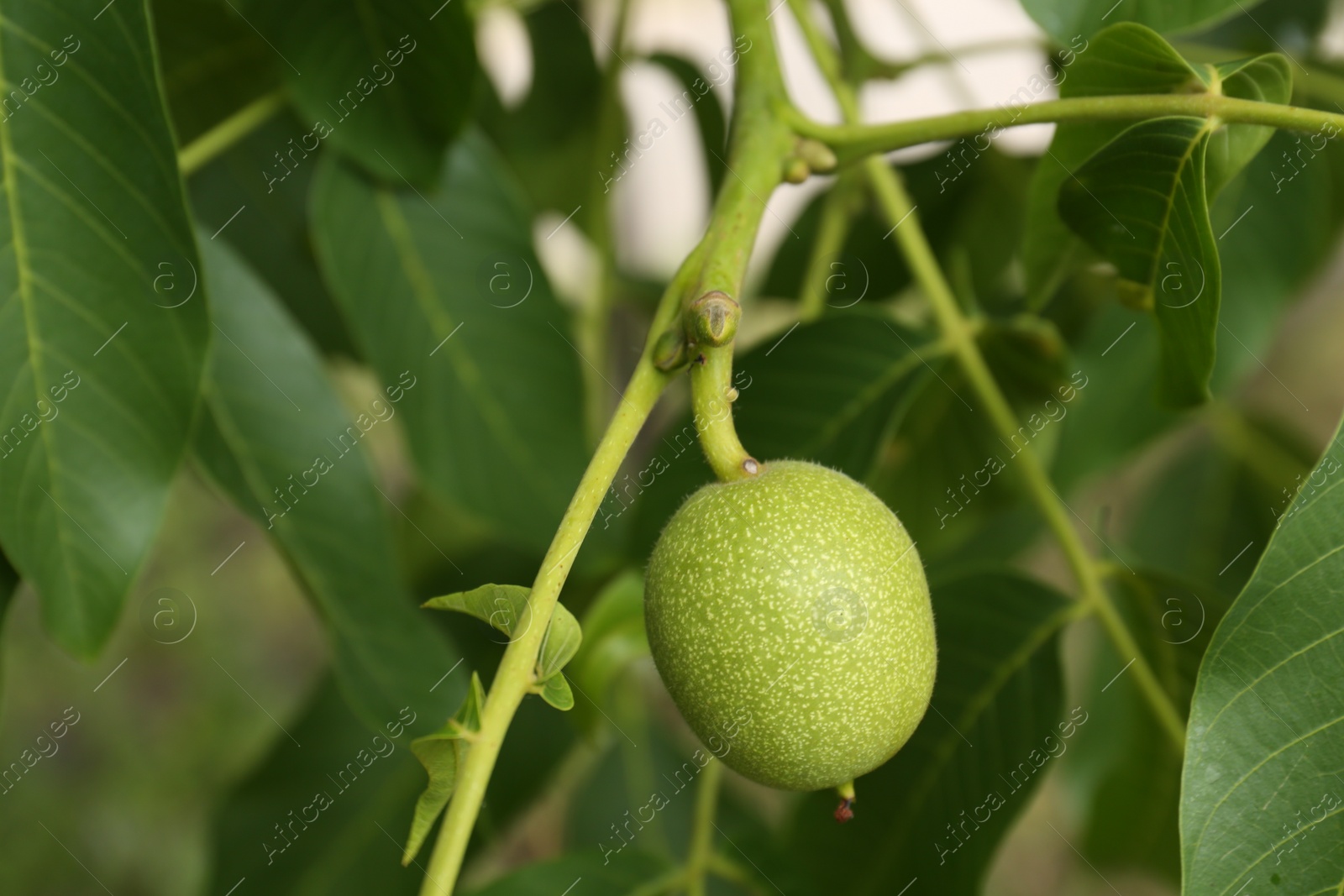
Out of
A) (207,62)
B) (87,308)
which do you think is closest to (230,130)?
(207,62)

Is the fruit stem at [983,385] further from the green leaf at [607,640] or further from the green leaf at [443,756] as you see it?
the green leaf at [443,756]

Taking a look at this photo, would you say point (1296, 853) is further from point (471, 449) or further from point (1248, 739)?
point (471, 449)

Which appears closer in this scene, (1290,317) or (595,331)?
(595,331)

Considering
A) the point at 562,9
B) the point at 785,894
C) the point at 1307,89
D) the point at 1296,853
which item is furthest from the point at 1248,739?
the point at 562,9

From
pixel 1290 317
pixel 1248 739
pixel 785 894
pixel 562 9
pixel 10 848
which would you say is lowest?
pixel 1290 317

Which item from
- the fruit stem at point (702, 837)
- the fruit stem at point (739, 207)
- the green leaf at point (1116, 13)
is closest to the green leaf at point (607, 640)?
the fruit stem at point (702, 837)

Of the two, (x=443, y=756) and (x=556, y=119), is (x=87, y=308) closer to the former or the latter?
(x=443, y=756)

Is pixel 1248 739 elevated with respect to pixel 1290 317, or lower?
elevated
